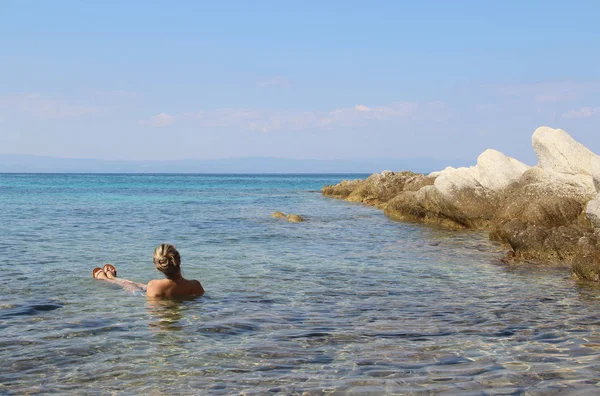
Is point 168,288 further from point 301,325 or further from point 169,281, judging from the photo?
point 301,325

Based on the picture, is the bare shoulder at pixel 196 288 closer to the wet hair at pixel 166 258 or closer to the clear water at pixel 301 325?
the clear water at pixel 301 325

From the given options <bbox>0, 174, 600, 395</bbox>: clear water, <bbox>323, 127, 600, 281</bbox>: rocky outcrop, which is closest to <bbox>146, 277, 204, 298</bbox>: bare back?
<bbox>0, 174, 600, 395</bbox>: clear water

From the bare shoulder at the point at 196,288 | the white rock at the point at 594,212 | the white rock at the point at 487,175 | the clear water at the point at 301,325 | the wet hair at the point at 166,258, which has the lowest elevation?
the clear water at the point at 301,325

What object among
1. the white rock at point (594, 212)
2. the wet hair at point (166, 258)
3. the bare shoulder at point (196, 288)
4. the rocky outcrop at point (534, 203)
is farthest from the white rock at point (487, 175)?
the wet hair at point (166, 258)

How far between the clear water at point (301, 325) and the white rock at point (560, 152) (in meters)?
4.64

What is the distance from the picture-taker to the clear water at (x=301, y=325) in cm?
709

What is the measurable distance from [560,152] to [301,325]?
15253mm

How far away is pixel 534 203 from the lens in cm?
1973

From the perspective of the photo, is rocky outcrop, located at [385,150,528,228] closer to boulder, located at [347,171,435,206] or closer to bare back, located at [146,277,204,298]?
boulder, located at [347,171,435,206]

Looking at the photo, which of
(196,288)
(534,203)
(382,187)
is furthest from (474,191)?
(382,187)

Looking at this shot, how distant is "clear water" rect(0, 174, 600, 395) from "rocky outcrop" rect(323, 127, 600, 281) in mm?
1083

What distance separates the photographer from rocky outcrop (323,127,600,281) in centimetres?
1634

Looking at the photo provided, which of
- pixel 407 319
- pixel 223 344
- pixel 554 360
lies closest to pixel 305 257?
pixel 407 319

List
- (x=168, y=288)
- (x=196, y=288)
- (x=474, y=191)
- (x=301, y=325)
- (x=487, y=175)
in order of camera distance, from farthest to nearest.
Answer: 1. (x=474, y=191)
2. (x=487, y=175)
3. (x=196, y=288)
4. (x=168, y=288)
5. (x=301, y=325)
